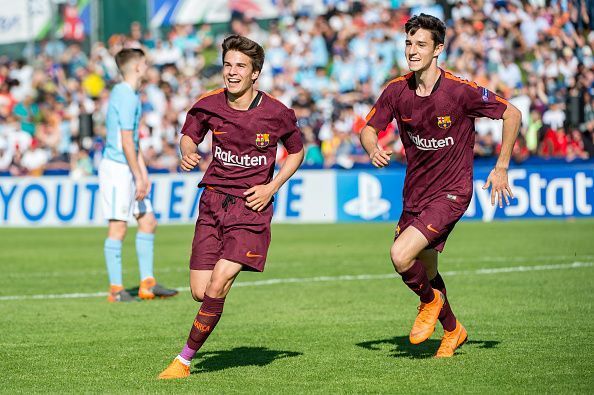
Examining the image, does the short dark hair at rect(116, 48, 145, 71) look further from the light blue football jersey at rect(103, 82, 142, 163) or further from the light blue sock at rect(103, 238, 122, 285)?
the light blue sock at rect(103, 238, 122, 285)

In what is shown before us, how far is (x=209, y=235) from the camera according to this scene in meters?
7.78

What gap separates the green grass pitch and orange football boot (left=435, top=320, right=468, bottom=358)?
0.10 m

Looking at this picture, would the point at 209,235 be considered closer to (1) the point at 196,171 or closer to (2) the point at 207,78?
(1) the point at 196,171

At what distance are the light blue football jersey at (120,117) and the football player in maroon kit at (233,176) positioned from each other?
A: 3.97m

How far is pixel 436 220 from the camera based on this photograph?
26.6 feet

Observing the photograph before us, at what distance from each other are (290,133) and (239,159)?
0.41 m

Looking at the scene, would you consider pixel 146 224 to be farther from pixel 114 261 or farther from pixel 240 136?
pixel 240 136

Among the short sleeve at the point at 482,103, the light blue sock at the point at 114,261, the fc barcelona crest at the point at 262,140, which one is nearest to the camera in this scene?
the fc barcelona crest at the point at 262,140

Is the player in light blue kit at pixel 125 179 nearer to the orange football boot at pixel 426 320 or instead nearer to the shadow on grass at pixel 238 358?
the shadow on grass at pixel 238 358

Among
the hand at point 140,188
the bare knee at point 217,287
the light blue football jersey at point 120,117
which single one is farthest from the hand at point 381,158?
the light blue football jersey at point 120,117

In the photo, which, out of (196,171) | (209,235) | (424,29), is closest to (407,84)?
(424,29)

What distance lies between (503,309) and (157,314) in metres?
3.35

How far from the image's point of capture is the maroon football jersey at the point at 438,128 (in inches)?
323

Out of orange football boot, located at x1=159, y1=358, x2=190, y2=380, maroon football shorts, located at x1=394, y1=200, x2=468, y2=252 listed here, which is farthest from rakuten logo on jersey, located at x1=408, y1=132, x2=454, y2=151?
orange football boot, located at x1=159, y1=358, x2=190, y2=380
